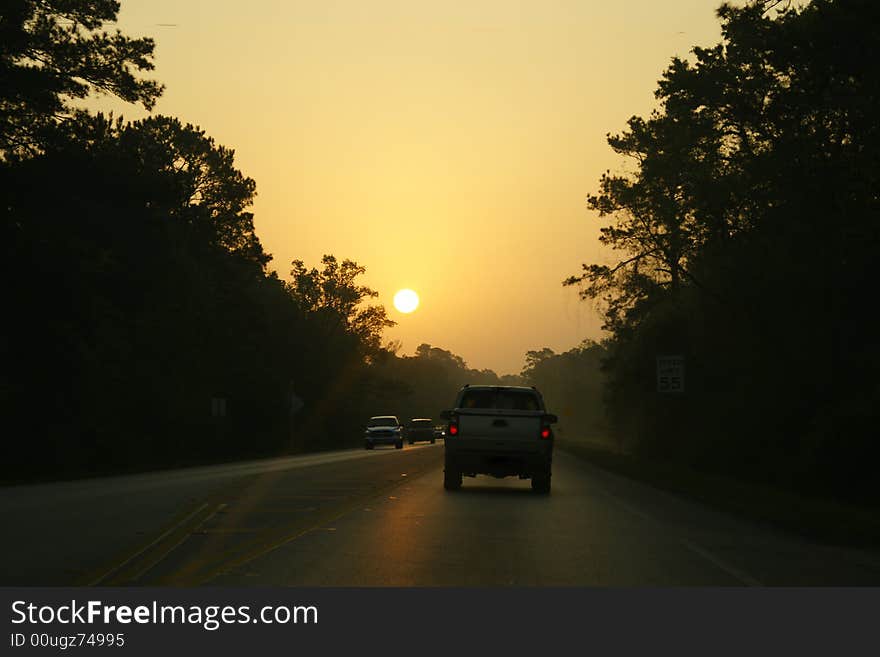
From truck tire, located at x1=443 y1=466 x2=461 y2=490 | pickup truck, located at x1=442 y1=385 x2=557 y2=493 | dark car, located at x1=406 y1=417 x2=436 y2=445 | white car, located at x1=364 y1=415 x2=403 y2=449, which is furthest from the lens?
dark car, located at x1=406 y1=417 x2=436 y2=445

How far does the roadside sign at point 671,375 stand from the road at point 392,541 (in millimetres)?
11058

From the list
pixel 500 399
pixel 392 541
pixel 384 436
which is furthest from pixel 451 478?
pixel 384 436

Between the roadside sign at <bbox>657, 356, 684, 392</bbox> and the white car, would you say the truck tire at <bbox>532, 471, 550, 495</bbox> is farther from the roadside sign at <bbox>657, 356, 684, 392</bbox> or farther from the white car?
the white car

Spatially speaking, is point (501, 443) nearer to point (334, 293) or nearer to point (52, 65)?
point (52, 65)

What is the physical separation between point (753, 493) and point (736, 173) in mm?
17205

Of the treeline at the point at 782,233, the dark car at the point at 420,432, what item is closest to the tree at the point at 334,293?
the dark car at the point at 420,432

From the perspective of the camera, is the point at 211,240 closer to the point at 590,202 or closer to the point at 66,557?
the point at 590,202

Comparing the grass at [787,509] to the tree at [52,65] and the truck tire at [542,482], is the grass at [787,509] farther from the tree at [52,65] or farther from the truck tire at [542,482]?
the tree at [52,65]

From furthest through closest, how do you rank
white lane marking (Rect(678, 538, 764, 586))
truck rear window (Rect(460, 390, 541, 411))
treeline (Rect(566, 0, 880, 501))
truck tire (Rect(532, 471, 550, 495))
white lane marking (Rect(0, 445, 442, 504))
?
treeline (Rect(566, 0, 880, 501)) → truck rear window (Rect(460, 390, 541, 411)) → truck tire (Rect(532, 471, 550, 495)) → white lane marking (Rect(0, 445, 442, 504)) → white lane marking (Rect(678, 538, 764, 586))

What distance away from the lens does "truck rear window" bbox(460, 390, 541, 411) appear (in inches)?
1054

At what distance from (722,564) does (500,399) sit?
1406 cm

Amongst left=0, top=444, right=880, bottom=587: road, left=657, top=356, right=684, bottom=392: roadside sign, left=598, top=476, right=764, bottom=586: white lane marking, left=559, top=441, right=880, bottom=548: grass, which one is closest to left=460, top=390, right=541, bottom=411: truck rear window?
left=0, top=444, right=880, bottom=587: road

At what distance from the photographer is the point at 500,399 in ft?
88.2

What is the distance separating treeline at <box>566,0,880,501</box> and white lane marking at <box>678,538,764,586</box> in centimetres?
1527
